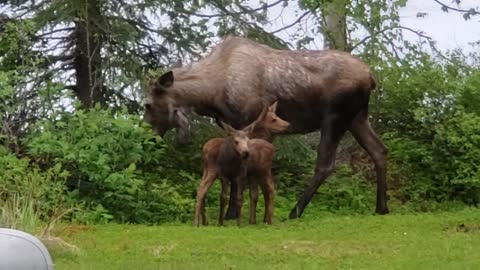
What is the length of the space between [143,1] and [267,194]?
510 centimetres

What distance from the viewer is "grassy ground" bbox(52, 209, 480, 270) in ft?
30.5

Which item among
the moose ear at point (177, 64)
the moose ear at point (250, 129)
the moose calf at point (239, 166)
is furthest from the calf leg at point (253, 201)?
the moose ear at point (177, 64)

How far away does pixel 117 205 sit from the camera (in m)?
13.8

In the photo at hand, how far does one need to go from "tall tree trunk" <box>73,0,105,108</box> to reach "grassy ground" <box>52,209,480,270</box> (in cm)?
481

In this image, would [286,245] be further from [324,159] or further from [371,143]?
[371,143]

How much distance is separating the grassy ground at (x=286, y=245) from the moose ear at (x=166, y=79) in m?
2.04

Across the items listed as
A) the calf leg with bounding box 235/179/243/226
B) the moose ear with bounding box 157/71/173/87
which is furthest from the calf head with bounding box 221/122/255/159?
the moose ear with bounding box 157/71/173/87

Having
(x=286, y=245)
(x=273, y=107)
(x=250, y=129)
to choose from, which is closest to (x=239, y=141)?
(x=250, y=129)

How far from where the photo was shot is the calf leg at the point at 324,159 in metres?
14.6

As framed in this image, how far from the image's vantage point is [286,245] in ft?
34.2

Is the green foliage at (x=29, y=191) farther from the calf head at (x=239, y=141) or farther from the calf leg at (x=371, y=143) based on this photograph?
the calf leg at (x=371, y=143)

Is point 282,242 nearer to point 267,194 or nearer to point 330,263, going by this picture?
point 330,263

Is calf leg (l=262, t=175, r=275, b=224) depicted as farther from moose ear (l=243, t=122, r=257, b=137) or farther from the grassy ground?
moose ear (l=243, t=122, r=257, b=137)

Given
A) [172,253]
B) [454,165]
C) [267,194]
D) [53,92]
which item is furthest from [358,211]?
[172,253]
